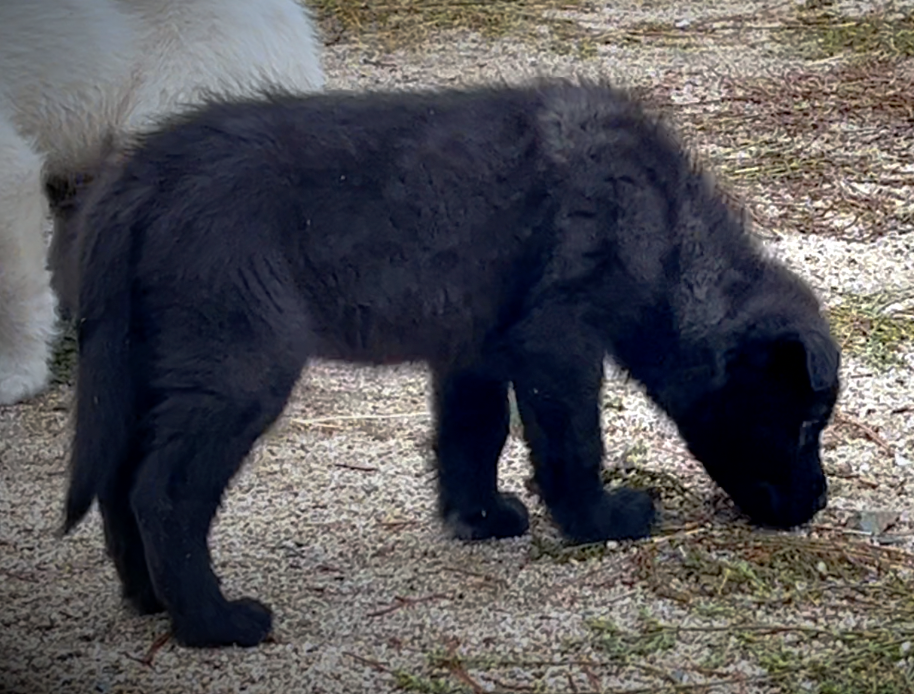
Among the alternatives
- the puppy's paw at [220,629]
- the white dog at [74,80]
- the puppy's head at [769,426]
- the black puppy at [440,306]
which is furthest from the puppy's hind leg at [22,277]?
the puppy's head at [769,426]

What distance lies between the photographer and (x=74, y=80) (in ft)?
15.1

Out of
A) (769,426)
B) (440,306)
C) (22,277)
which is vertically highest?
(440,306)

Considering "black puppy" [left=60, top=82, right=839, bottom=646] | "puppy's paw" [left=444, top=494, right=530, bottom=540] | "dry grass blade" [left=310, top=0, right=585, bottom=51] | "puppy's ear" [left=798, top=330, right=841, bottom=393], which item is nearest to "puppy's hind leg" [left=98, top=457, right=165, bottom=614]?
"black puppy" [left=60, top=82, right=839, bottom=646]

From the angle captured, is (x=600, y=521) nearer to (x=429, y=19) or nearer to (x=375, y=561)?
(x=375, y=561)

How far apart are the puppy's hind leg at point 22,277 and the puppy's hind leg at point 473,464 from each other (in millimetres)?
1420

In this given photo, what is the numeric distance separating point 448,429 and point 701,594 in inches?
27.7

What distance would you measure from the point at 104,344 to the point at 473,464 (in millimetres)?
980

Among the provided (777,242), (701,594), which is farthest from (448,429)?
(777,242)

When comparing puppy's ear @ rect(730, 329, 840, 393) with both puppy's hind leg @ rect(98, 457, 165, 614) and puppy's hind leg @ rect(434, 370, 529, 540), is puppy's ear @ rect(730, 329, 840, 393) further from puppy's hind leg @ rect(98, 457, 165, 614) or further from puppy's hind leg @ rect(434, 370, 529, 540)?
puppy's hind leg @ rect(98, 457, 165, 614)

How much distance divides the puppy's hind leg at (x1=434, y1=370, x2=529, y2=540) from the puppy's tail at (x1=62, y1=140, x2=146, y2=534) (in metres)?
0.78

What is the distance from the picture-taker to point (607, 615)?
3105 mm

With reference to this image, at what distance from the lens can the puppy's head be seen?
3402mm

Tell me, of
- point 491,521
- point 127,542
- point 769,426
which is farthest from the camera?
point 491,521

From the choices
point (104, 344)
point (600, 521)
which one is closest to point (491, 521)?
point (600, 521)
